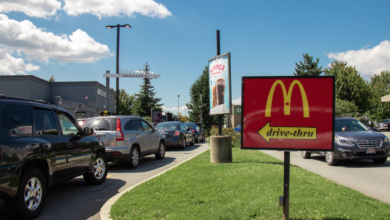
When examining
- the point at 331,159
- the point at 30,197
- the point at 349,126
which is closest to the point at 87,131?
the point at 30,197

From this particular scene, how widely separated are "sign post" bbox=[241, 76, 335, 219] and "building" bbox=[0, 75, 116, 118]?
38651 mm

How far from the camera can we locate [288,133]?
3768mm

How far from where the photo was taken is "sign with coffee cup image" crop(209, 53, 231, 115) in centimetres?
1002

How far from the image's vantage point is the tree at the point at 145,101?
62531 millimetres

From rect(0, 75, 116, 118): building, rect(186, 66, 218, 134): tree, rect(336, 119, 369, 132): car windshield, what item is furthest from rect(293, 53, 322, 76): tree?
rect(336, 119, 369, 132): car windshield

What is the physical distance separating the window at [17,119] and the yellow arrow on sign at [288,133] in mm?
3564

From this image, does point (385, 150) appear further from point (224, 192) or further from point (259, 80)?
point (259, 80)

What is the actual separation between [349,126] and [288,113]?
28.9 feet

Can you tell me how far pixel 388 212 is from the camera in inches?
171

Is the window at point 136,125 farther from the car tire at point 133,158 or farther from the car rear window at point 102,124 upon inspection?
the car rear window at point 102,124

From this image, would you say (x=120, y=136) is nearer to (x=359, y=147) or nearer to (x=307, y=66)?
(x=359, y=147)

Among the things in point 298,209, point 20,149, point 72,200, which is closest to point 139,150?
point 72,200

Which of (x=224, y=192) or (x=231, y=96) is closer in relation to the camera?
(x=224, y=192)

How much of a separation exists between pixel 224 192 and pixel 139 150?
5467mm
